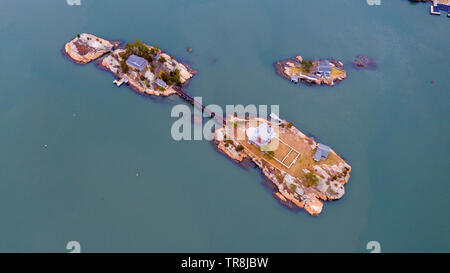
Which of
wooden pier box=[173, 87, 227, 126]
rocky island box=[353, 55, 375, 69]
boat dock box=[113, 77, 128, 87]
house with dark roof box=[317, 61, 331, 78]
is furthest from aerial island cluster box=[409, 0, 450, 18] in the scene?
boat dock box=[113, 77, 128, 87]

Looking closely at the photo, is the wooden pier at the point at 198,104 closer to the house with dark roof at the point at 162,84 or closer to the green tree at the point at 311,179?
the house with dark roof at the point at 162,84

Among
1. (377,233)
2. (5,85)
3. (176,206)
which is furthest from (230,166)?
(5,85)

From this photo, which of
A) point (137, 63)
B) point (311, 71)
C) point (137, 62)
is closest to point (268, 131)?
point (311, 71)

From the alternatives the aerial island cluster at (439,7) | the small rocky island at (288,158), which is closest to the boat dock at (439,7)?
the aerial island cluster at (439,7)

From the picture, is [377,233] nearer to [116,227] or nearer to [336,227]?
[336,227]

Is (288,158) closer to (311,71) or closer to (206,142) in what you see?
(206,142)

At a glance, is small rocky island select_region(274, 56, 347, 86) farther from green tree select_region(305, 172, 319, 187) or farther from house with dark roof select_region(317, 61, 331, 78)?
green tree select_region(305, 172, 319, 187)

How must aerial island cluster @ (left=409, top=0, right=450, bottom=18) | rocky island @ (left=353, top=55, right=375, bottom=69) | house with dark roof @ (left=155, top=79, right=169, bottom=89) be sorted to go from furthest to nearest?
aerial island cluster @ (left=409, top=0, right=450, bottom=18) → rocky island @ (left=353, top=55, right=375, bottom=69) → house with dark roof @ (left=155, top=79, right=169, bottom=89)
